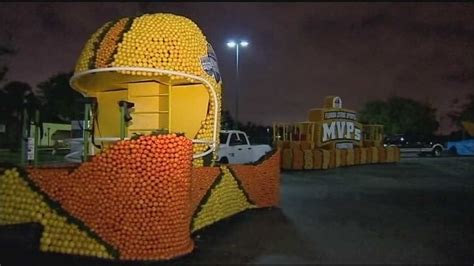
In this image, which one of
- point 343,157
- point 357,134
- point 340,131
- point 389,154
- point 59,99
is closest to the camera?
point 343,157

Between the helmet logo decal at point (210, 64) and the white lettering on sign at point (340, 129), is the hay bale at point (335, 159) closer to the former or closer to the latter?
the white lettering on sign at point (340, 129)

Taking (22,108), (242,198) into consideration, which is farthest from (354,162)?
(22,108)

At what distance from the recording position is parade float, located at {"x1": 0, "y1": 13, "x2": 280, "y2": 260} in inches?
255

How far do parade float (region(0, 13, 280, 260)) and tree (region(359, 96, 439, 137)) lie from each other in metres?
67.2

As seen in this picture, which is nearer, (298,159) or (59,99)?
(298,159)

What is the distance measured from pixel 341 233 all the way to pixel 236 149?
1331 cm

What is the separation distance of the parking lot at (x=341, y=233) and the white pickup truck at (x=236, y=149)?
7.07 metres

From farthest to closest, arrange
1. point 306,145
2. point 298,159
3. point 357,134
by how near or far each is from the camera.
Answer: point 357,134
point 306,145
point 298,159

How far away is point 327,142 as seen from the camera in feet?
92.9

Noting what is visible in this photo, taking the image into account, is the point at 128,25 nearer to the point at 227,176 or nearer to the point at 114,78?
the point at 114,78

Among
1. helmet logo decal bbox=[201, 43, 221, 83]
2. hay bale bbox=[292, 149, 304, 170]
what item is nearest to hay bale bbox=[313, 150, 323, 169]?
hay bale bbox=[292, 149, 304, 170]

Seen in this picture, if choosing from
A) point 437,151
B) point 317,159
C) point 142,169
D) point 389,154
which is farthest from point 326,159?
point 437,151

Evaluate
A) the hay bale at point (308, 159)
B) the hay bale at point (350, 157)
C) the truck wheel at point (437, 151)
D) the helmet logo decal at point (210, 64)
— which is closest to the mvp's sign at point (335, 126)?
the hay bale at point (350, 157)

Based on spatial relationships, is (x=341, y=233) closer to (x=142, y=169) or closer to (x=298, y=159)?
(x=142, y=169)
